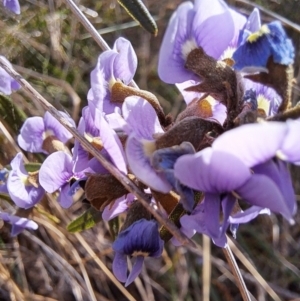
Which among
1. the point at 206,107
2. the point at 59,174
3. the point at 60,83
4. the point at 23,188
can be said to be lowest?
the point at 60,83

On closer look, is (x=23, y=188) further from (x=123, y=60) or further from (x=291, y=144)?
(x=291, y=144)

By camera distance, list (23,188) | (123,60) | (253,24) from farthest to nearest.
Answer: (23,188) → (123,60) → (253,24)

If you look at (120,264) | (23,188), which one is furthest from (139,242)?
(23,188)

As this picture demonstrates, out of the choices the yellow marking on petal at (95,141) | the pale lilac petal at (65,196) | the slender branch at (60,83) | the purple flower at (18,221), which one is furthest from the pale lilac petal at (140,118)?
the slender branch at (60,83)

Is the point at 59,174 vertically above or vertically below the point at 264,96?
below

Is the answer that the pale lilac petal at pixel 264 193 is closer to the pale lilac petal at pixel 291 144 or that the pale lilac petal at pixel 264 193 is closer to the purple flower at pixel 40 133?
the pale lilac petal at pixel 291 144

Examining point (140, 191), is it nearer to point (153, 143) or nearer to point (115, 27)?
point (153, 143)

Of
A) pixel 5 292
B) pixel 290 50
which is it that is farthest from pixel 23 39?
pixel 290 50
